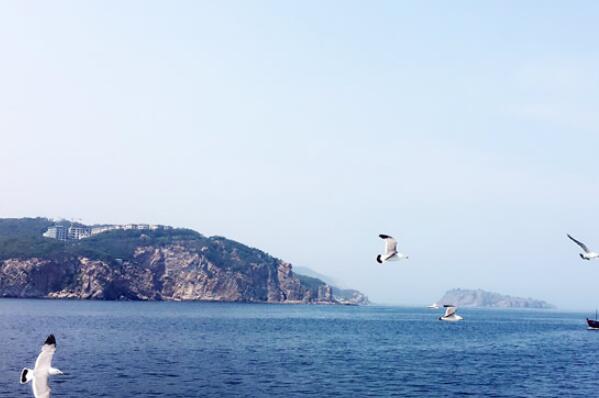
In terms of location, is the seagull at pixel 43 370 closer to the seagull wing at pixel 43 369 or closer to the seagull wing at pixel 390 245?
the seagull wing at pixel 43 369

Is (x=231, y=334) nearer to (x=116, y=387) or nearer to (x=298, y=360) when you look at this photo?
(x=298, y=360)

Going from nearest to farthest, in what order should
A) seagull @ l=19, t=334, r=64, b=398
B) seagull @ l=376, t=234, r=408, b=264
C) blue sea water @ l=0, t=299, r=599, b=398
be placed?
seagull @ l=19, t=334, r=64, b=398, seagull @ l=376, t=234, r=408, b=264, blue sea water @ l=0, t=299, r=599, b=398

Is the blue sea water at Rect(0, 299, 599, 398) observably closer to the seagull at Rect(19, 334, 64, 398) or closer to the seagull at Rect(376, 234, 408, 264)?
the seagull at Rect(376, 234, 408, 264)

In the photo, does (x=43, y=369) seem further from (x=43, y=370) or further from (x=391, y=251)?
(x=391, y=251)

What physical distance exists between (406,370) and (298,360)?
1310 centimetres

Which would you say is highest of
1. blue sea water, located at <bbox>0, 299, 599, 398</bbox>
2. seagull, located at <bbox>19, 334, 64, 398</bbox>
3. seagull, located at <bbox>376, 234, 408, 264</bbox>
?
seagull, located at <bbox>376, 234, 408, 264</bbox>

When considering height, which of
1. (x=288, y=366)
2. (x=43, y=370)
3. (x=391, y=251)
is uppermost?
(x=391, y=251)

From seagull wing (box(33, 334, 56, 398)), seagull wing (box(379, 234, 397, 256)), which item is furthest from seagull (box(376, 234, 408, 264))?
seagull wing (box(33, 334, 56, 398))

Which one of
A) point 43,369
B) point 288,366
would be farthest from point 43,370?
point 288,366

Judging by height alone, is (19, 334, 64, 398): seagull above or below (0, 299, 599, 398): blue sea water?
above

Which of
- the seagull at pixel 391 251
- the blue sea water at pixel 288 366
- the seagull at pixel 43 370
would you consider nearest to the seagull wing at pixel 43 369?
the seagull at pixel 43 370

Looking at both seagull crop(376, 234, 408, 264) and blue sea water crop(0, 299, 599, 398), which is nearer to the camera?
seagull crop(376, 234, 408, 264)

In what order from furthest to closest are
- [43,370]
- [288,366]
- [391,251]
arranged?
[288,366]
[391,251]
[43,370]

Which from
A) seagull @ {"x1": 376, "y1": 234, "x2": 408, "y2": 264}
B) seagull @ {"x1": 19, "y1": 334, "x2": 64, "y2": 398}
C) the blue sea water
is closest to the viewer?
seagull @ {"x1": 19, "y1": 334, "x2": 64, "y2": 398}
